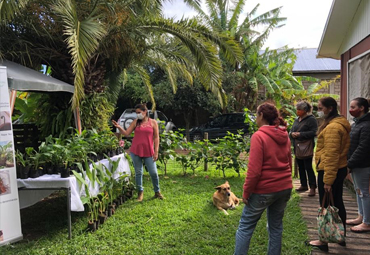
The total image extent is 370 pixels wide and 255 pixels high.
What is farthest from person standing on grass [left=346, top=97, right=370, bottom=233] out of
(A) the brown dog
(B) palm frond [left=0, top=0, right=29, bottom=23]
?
(B) palm frond [left=0, top=0, right=29, bottom=23]

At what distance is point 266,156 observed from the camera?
2.67 metres

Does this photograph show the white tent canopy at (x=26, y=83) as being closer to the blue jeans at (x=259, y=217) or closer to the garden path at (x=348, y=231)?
the blue jeans at (x=259, y=217)

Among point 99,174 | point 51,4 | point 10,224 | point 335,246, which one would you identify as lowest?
point 335,246

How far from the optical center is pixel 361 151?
3.45 m

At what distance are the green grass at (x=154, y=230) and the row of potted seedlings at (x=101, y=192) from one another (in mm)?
133

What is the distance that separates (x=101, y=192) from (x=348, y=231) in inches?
141

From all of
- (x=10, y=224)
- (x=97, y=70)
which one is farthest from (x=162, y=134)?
(x=10, y=224)

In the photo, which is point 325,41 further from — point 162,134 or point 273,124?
point 273,124

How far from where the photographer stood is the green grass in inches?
141

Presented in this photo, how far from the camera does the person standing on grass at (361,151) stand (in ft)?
11.3

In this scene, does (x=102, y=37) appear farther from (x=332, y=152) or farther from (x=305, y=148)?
(x=332, y=152)

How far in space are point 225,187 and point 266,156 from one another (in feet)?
7.44

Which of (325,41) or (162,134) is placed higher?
(325,41)

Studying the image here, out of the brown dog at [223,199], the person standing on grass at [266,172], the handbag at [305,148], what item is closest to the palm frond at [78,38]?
the brown dog at [223,199]
